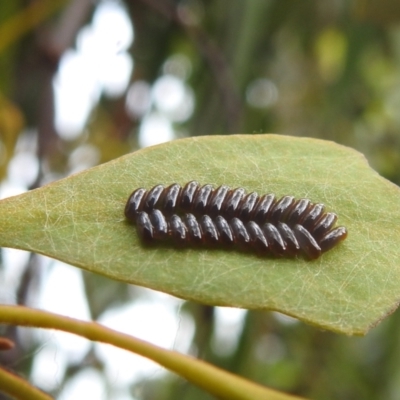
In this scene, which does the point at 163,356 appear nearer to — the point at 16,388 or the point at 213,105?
the point at 16,388

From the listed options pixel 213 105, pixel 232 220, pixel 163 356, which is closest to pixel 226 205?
pixel 232 220

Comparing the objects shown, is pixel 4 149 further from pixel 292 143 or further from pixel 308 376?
pixel 308 376

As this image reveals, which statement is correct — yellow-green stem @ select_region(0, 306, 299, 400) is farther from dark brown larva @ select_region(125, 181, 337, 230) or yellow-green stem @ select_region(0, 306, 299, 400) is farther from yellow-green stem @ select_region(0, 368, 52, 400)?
dark brown larva @ select_region(125, 181, 337, 230)

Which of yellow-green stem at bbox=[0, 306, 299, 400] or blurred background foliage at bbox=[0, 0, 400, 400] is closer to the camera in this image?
yellow-green stem at bbox=[0, 306, 299, 400]

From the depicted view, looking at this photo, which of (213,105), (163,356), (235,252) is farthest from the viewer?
(213,105)

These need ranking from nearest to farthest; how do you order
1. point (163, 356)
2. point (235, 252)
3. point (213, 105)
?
point (163, 356)
point (235, 252)
point (213, 105)

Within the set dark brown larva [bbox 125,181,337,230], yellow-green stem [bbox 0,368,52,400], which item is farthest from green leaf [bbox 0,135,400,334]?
yellow-green stem [bbox 0,368,52,400]
